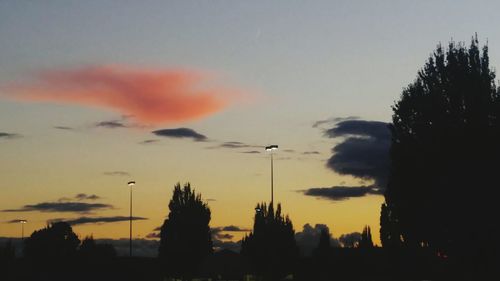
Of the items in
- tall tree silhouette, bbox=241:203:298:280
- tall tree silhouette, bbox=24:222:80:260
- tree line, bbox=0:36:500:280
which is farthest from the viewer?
tall tree silhouette, bbox=24:222:80:260

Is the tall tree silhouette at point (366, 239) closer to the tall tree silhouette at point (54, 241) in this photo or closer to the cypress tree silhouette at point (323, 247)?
the cypress tree silhouette at point (323, 247)

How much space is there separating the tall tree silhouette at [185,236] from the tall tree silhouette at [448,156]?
31473mm

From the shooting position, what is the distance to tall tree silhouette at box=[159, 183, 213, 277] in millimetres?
68812

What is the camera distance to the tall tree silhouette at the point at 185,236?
6881 cm

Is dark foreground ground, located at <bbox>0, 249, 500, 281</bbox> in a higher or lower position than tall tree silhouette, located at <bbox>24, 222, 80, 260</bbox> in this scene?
lower

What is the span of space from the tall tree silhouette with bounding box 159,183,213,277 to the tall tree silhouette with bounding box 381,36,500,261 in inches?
1239

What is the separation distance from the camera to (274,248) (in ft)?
204

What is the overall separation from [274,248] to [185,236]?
11.5 meters

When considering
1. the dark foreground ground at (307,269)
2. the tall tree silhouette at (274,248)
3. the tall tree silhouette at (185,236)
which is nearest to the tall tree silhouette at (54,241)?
the dark foreground ground at (307,269)

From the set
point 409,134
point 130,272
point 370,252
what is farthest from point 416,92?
point 130,272

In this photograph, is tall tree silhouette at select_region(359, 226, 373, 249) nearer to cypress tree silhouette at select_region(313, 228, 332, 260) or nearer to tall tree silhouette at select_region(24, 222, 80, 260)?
cypress tree silhouette at select_region(313, 228, 332, 260)

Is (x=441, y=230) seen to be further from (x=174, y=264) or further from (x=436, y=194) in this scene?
(x=174, y=264)

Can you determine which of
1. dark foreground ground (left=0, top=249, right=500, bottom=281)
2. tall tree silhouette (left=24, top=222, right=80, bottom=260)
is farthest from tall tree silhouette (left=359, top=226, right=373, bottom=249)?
tall tree silhouette (left=24, top=222, right=80, bottom=260)

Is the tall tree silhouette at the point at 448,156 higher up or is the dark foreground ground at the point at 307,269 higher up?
the tall tree silhouette at the point at 448,156
